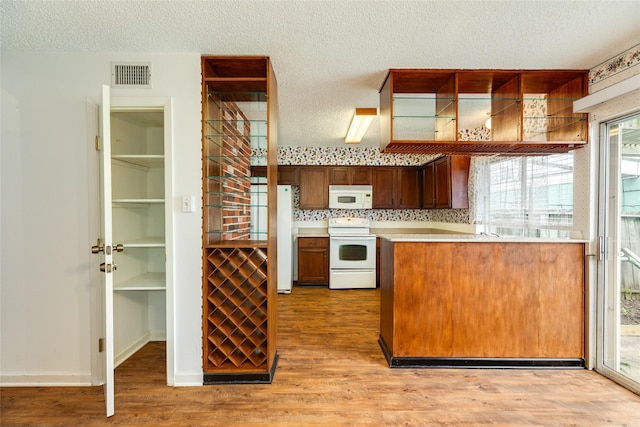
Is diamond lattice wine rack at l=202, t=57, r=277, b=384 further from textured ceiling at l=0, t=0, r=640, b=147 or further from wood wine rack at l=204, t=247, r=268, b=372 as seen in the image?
textured ceiling at l=0, t=0, r=640, b=147

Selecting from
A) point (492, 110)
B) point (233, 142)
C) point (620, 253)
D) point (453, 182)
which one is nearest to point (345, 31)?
point (233, 142)

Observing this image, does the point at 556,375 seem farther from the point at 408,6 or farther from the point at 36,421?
the point at 36,421

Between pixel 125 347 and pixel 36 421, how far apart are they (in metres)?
0.77

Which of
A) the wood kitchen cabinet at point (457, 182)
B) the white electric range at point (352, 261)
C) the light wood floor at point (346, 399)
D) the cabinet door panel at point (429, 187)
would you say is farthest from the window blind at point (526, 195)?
the white electric range at point (352, 261)

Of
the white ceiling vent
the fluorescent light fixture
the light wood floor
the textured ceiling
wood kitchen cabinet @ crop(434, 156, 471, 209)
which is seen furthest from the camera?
wood kitchen cabinet @ crop(434, 156, 471, 209)

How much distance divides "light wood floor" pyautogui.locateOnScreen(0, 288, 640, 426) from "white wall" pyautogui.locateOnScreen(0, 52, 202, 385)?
0.22 metres

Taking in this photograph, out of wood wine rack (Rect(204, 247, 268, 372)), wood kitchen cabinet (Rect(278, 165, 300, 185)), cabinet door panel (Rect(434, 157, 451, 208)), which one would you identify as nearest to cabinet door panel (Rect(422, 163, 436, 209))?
cabinet door panel (Rect(434, 157, 451, 208))

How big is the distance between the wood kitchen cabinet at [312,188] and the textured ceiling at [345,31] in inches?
105

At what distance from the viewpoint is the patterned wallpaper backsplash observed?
511cm

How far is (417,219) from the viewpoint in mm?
5285

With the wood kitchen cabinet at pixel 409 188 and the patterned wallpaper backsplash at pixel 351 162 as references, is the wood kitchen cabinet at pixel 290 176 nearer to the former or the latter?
the patterned wallpaper backsplash at pixel 351 162

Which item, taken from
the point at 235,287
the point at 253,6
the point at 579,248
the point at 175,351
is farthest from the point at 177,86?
the point at 579,248

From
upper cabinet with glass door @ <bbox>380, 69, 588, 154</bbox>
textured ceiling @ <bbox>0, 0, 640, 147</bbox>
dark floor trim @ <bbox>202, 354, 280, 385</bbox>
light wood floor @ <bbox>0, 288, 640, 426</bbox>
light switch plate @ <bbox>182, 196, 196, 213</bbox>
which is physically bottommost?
light wood floor @ <bbox>0, 288, 640, 426</bbox>

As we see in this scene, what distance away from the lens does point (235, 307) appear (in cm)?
216
